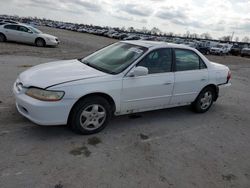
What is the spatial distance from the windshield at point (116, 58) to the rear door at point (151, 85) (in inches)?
7.7

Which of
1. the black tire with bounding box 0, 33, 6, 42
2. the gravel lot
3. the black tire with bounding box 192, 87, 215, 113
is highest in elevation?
the black tire with bounding box 0, 33, 6, 42

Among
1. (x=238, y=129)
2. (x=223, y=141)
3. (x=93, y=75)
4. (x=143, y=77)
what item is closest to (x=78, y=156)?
(x=93, y=75)

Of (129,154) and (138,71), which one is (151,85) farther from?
(129,154)

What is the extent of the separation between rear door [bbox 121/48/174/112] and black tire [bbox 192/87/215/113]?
0.97m

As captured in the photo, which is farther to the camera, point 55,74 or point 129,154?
point 55,74

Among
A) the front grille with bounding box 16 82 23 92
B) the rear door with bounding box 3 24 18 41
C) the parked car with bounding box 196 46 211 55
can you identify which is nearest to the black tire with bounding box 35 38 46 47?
the rear door with bounding box 3 24 18 41

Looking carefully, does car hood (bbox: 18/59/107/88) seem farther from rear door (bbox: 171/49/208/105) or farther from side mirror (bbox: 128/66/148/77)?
rear door (bbox: 171/49/208/105)

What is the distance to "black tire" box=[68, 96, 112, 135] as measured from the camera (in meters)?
3.70

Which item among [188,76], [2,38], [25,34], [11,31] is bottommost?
[2,38]

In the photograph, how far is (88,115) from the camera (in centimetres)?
383

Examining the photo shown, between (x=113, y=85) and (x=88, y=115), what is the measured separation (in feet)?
2.09

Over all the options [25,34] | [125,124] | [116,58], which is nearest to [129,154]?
[125,124]

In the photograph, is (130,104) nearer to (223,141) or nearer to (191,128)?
(191,128)

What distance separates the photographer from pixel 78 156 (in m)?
3.30
